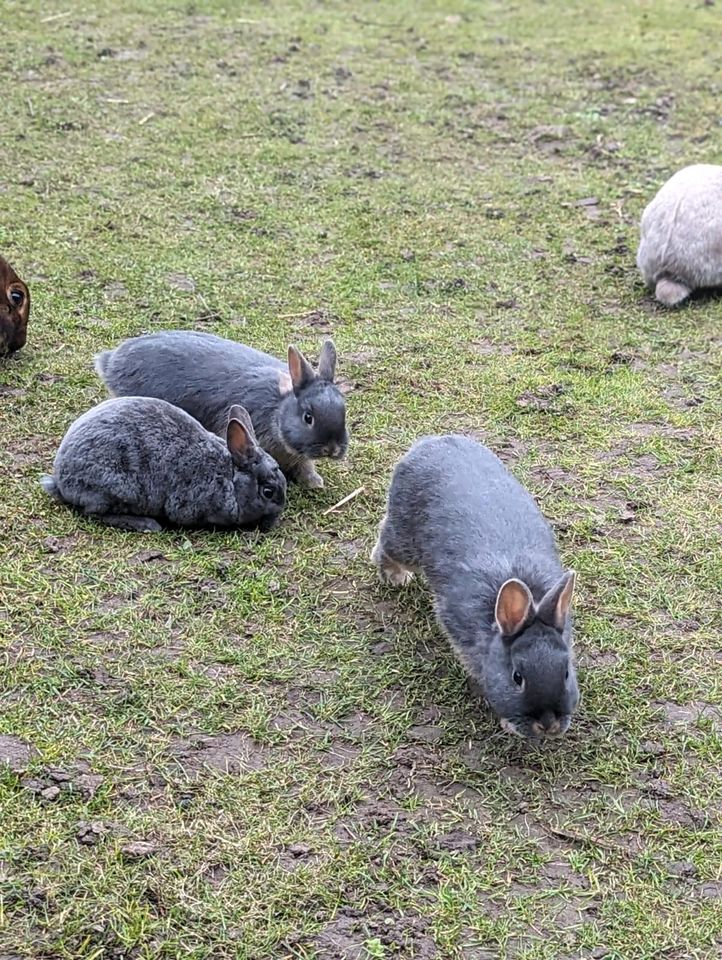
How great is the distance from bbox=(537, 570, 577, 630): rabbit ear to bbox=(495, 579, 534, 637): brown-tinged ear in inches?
1.6

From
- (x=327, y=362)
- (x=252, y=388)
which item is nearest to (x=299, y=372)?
(x=327, y=362)

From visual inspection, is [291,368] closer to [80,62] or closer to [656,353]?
[656,353]

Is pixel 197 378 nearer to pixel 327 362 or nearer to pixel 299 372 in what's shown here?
pixel 299 372

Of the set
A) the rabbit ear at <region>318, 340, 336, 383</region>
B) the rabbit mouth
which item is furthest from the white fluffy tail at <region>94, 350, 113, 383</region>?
the rabbit mouth

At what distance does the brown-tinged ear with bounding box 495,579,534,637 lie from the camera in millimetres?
3277

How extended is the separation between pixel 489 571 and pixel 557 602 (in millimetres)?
361

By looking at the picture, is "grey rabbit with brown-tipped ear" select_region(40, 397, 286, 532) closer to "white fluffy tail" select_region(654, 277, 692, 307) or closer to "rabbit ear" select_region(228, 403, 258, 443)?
"rabbit ear" select_region(228, 403, 258, 443)

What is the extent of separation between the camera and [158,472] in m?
4.27

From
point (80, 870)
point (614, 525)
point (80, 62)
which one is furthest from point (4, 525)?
point (80, 62)

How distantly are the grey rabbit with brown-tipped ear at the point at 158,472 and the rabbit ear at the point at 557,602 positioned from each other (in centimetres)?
145

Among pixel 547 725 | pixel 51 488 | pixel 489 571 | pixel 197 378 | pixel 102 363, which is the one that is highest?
pixel 489 571

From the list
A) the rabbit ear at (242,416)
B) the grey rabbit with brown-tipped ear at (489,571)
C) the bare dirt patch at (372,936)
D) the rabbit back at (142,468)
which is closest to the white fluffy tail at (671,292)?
the grey rabbit with brown-tipped ear at (489,571)

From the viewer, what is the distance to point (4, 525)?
4.27 metres

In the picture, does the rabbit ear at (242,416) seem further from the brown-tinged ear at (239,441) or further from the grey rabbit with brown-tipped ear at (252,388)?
the grey rabbit with brown-tipped ear at (252,388)
